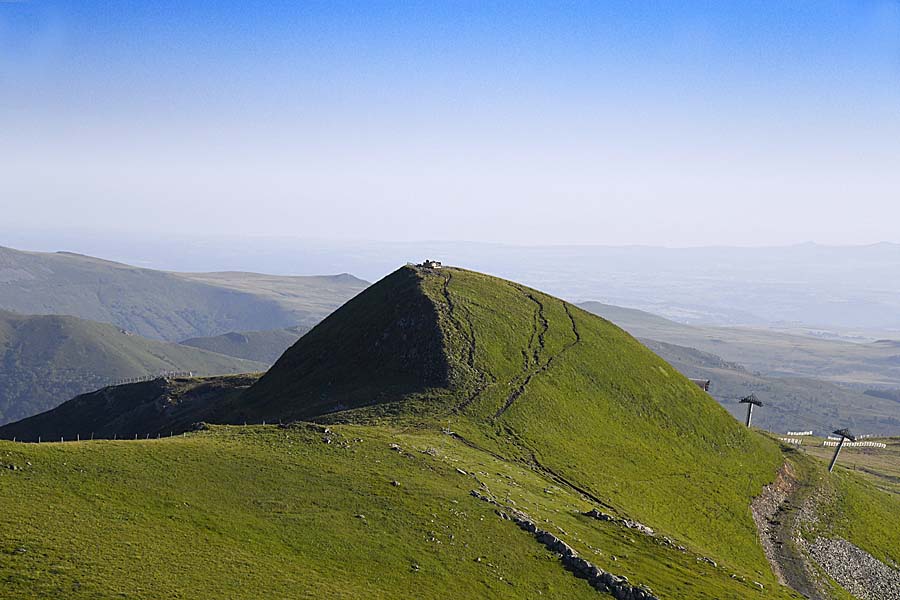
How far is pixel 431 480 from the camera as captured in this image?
64.1 m

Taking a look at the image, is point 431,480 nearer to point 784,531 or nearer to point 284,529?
point 284,529

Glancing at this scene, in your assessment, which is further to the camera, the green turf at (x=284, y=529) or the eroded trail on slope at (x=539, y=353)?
the eroded trail on slope at (x=539, y=353)

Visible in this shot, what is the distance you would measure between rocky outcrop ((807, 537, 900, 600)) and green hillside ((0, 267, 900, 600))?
3.73 m

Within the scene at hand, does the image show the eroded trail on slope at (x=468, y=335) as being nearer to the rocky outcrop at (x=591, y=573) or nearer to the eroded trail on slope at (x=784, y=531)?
the rocky outcrop at (x=591, y=573)

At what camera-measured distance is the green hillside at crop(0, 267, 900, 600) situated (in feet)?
145

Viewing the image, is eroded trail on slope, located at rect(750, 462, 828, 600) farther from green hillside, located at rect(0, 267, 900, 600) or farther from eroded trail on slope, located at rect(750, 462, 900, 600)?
green hillside, located at rect(0, 267, 900, 600)

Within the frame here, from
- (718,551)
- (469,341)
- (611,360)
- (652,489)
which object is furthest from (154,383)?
(718,551)

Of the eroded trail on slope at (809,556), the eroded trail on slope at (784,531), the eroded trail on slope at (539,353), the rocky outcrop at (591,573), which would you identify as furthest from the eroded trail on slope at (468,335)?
the eroded trail on slope at (809,556)

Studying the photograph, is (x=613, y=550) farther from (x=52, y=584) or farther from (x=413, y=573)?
(x=52, y=584)

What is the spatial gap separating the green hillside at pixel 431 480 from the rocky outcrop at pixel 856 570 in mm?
3734

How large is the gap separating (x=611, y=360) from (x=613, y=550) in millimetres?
62543

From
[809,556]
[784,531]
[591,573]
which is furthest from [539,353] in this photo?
[591,573]

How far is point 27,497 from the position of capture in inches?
1805

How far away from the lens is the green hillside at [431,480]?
1735 inches
